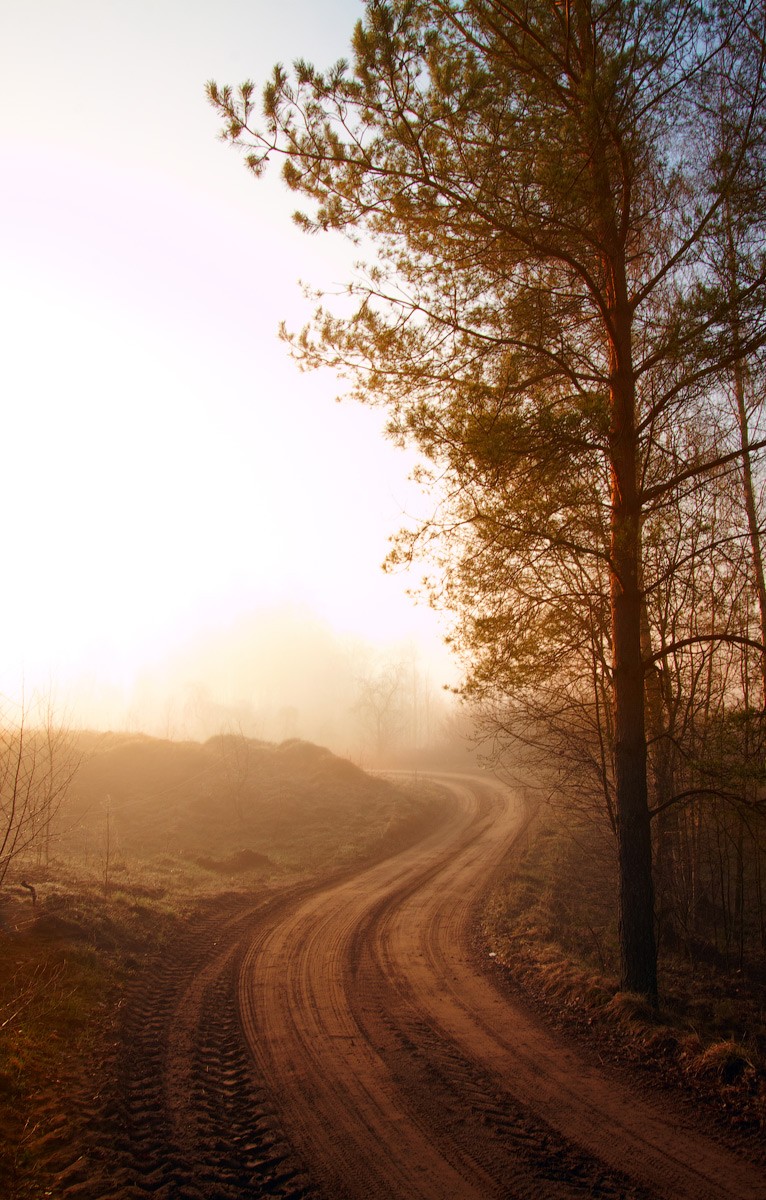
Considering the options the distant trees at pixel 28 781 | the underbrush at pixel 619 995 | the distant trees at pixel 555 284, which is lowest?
the underbrush at pixel 619 995

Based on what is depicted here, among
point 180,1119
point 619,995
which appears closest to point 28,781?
point 180,1119

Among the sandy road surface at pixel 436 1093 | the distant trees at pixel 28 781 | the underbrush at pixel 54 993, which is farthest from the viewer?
the distant trees at pixel 28 781

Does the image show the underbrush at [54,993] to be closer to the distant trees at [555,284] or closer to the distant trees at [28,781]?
the distant trees at [28,781]

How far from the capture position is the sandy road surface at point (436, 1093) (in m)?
4.64

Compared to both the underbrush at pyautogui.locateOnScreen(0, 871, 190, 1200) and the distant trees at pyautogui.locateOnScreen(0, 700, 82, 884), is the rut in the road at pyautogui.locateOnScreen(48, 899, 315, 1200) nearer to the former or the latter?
the underbrush at pyautogui.locateOnScreen(0, 871, 190, 1200)

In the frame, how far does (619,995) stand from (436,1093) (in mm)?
2965

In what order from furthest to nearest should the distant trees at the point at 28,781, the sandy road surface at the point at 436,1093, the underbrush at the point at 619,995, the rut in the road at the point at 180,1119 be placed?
the distant trees at the point at 28,781 → the underbrush at the point at 619,995 → the sandy road surface at the point at 436,1093 → the rut in the road at the point at 180,1119

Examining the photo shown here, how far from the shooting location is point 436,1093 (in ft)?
19.3

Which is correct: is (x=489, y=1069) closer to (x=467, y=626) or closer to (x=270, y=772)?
(x=467, y=626)

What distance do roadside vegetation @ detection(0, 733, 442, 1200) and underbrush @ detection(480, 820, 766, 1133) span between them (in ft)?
17.8

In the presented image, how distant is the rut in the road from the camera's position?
14.7 ft

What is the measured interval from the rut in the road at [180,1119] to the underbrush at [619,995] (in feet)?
12.6

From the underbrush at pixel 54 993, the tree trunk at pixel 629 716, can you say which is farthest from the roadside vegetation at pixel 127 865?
the tree trunk at pixel 629 716

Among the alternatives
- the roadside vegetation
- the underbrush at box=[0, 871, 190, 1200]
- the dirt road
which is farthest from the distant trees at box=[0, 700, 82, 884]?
the dirt road
